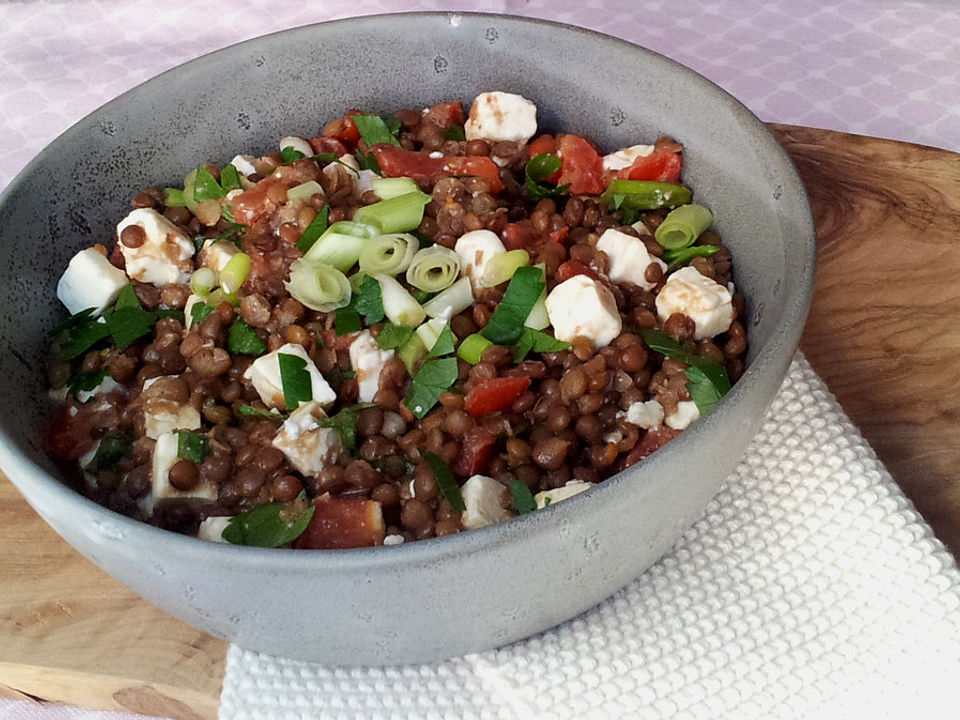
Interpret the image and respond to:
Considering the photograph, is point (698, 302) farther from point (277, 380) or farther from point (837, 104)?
point (837, 104)

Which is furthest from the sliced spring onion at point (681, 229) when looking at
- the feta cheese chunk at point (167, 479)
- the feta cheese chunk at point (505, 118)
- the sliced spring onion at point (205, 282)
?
the feta cheese chunk at point (167, 479)

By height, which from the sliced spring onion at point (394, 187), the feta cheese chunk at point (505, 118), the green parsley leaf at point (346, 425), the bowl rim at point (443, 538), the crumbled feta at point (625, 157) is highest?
the bowl rim at point (443, 538)

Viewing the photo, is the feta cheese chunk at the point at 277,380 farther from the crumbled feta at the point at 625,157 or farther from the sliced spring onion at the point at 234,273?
the crumbled feta at the point at 625,157

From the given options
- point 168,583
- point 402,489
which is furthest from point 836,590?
point 168,583

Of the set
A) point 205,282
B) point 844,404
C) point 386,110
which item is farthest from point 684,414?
Answer: point 386,110

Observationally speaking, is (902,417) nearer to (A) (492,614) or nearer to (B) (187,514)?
(A) (492,614)
